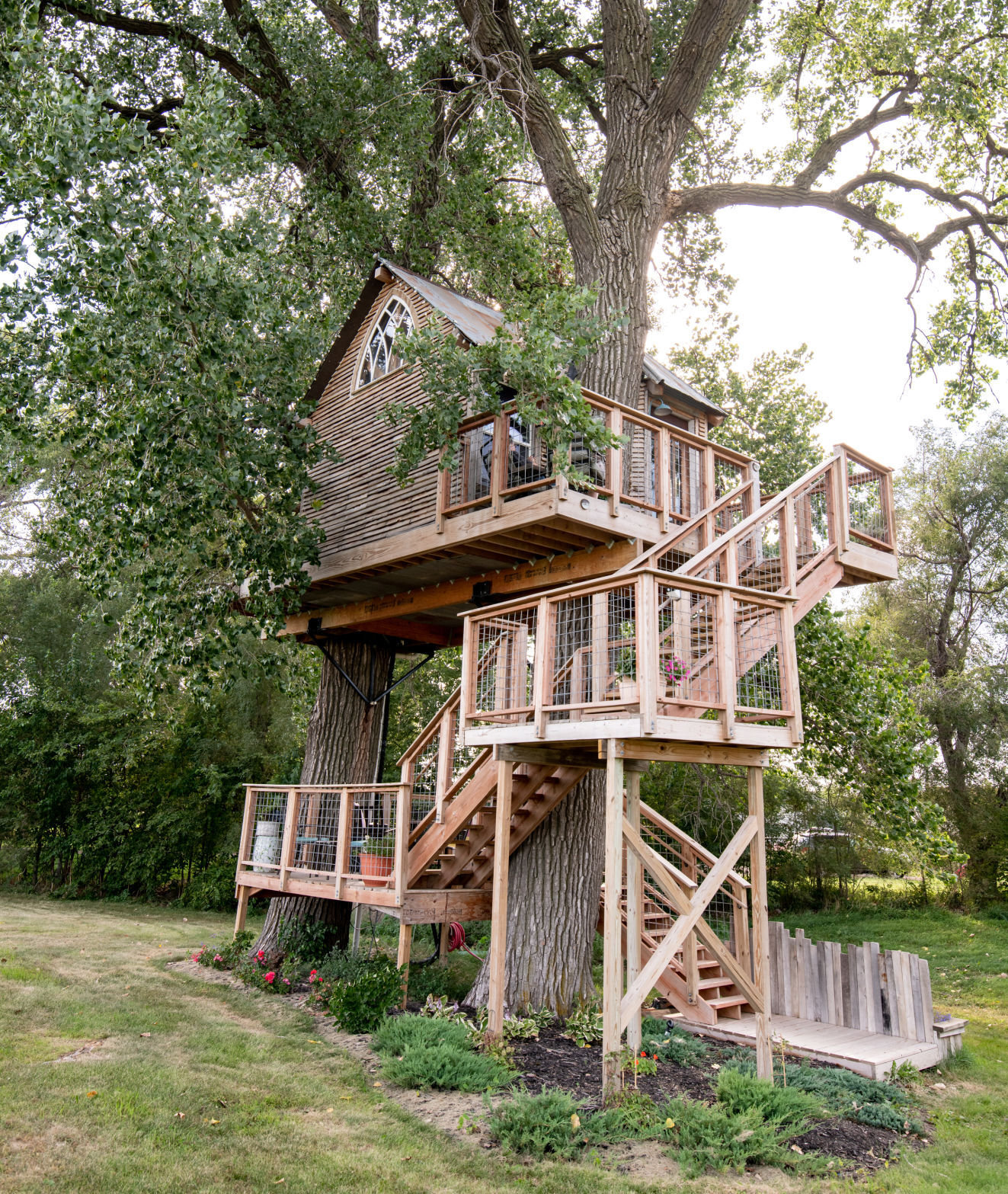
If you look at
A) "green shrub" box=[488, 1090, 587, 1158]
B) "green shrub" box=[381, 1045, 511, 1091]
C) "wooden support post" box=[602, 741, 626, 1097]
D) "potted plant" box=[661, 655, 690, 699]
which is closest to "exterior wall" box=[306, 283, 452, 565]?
"potted plant" box=[661, 655, 690, 699]

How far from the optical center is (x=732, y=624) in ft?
21.2

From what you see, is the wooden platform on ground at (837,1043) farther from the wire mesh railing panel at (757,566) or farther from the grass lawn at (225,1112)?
the wire mesh railing panel at (757,566)

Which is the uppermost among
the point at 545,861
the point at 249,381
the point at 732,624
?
the point at 249,381

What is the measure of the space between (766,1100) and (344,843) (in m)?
5.24

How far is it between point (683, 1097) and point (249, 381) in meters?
7.69

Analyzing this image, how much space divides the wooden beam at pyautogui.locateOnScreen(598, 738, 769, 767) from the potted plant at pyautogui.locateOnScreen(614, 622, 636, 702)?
1.20 feet

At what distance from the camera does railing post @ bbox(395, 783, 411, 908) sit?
880 centimetres

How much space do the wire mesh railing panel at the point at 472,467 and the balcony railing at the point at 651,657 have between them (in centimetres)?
161

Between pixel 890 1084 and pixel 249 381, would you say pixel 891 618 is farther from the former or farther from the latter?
pixel 249 381

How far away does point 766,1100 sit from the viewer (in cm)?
594

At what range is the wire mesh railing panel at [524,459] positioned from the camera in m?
8.33

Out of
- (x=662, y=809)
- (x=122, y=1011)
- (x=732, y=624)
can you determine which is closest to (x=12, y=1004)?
(x=122, y=1011)

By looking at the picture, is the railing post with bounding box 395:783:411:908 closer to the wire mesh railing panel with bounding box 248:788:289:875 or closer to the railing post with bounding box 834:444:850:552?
the wire mesh railing panel with bounding box 248:788:289:875

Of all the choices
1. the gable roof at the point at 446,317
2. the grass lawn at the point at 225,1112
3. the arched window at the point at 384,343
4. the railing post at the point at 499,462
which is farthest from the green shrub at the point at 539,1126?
the arched window at the point at 384,343
